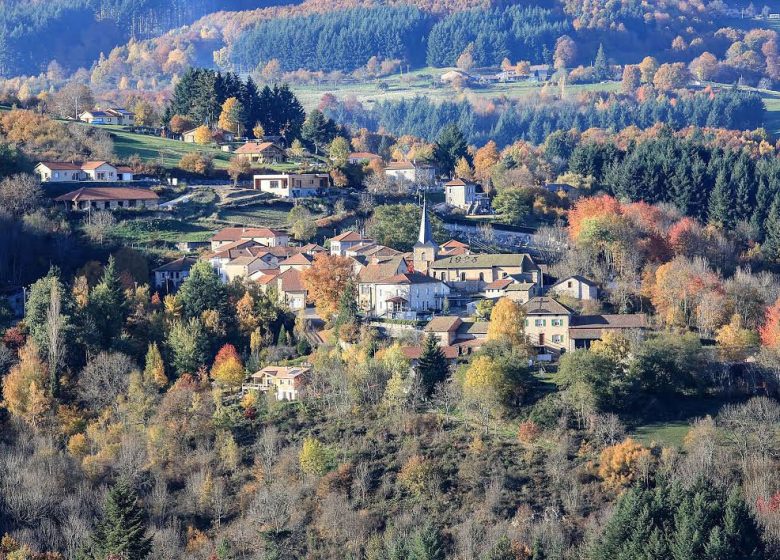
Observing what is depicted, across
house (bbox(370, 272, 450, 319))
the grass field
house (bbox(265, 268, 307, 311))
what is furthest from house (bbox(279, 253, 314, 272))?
the grass field

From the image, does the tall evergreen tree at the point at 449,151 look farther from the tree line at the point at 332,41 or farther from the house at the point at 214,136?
the tree line at the point at 332,41

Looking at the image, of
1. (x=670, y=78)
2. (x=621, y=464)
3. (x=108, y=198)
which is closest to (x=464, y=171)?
(x=108, y=198)

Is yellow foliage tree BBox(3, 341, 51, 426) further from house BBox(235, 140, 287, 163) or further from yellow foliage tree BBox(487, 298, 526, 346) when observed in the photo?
house BBox(235, 140, 287, 163)

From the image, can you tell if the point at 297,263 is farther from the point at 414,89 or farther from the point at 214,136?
the point at 414,89

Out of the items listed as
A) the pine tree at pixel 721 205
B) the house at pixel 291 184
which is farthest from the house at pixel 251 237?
the pine tree at pixel 721 205

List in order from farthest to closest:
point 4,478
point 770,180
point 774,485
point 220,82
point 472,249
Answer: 1. point 220,82
2. point 770,180
3. point 472,249
4. point 4,478
5. point 774,485

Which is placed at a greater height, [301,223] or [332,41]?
[301,223]

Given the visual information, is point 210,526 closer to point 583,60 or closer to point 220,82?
point 220,82

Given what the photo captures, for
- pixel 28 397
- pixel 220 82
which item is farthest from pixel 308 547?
pixel 220 82
